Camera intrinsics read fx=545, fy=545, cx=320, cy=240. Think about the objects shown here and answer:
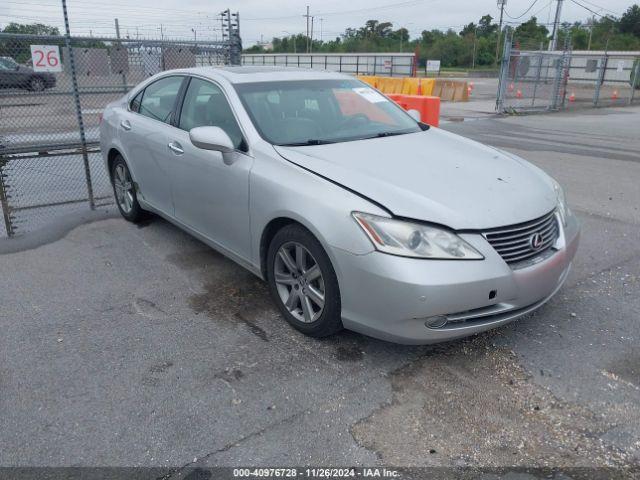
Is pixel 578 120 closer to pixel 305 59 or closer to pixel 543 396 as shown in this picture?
pixel 543 396

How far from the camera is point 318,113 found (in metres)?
4.23

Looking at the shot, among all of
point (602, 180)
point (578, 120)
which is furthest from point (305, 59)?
point (602, 180)

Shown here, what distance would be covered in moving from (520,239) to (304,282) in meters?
1.30

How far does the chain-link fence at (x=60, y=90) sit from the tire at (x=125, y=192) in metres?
→ 0.63

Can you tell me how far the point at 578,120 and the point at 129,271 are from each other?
54.6ft

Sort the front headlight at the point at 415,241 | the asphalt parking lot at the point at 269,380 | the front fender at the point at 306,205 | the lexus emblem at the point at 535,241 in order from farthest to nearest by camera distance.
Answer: the lexus emblem at the point at 535,241 → the front fender at the point at 306,205 → the front headlight at the point at 415,241 → the asphalt parking lot at the point at 269,380

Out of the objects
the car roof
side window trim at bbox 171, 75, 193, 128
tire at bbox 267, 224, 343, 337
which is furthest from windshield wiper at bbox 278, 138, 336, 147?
side window trim at bbox 171, 75, 193, 128

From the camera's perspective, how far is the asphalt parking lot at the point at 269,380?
2.57 metres

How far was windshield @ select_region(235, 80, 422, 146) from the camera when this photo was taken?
391 cm

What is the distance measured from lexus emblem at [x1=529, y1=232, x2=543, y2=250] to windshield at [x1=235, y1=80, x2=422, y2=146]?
1.47 m

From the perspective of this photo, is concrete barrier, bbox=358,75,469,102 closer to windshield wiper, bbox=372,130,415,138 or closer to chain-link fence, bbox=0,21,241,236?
chain-link fence, bbox=0,21,241,236

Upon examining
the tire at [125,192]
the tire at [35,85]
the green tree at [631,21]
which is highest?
the green tree at [631,21]

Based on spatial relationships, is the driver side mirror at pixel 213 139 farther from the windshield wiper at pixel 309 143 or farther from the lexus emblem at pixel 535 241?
the lexus emblem at pixel 535 241

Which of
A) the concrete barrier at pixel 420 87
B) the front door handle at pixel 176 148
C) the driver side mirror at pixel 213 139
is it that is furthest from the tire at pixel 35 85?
the concrete barrier at pixel 420 87
